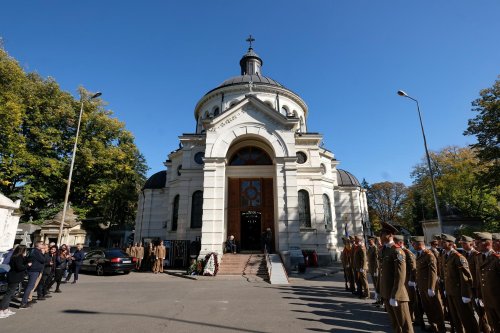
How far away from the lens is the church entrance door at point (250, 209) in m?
19.2

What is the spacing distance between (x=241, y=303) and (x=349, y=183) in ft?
74.8

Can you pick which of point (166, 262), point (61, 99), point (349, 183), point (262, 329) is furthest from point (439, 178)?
point (61, 99)

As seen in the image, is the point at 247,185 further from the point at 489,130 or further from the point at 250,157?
the point at 489,130

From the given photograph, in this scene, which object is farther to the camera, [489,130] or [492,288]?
[489,130]

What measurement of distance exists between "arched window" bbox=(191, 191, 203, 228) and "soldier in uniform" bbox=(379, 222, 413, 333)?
16.5 metres

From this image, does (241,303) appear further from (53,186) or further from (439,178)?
(439,178)

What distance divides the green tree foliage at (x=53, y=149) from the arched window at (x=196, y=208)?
28.9ft

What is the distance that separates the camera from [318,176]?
811 inches

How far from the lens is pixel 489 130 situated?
17.0 metres

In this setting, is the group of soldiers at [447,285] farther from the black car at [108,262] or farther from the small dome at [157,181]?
the small dome at [157,181]

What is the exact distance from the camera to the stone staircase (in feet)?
47.3

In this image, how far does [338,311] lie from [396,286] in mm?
3128

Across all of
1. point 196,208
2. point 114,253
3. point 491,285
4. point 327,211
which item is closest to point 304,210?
point 327,211

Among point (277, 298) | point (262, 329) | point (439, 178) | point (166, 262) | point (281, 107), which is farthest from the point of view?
point (439, 178)
